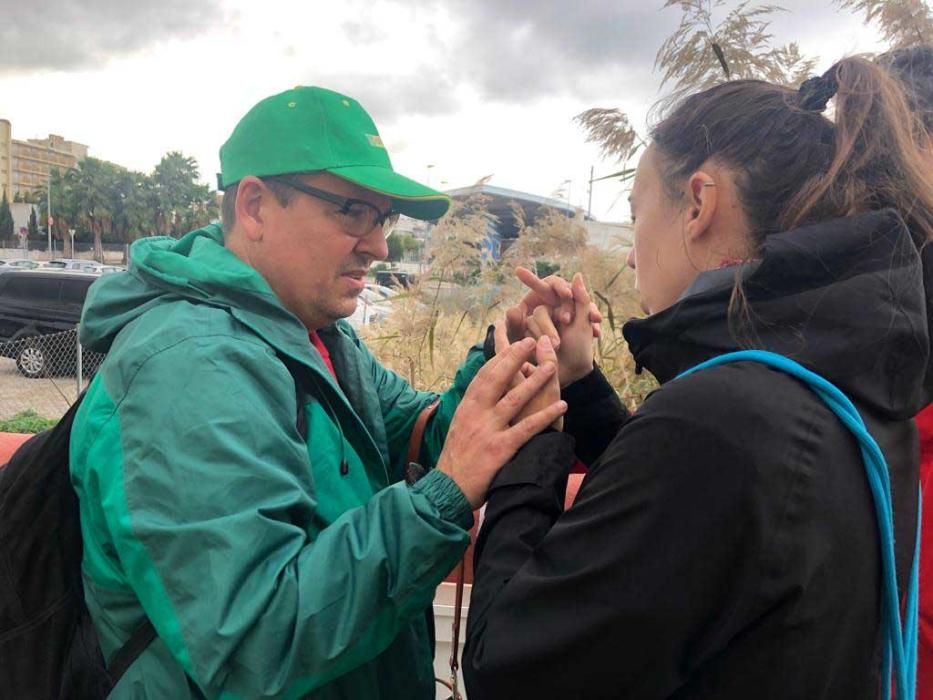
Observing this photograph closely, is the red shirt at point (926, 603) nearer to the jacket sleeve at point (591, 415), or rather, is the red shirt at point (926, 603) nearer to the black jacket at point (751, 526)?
the black jacket at point (751, 526)

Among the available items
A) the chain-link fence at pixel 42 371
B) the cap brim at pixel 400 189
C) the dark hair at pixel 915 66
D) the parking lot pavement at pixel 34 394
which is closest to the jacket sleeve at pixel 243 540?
the cap brim at pixel 400 189

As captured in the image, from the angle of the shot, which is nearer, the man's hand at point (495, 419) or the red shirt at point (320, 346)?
the man's hand at point (495, 419)

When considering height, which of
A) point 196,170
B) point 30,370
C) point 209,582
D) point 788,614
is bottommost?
point 30,370

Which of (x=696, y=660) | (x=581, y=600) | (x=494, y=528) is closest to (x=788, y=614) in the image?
(x=696, y=660)

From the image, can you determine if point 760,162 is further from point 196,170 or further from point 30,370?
point 196,170

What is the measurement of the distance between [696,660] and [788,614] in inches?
5.5

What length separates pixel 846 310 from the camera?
0.98 meters

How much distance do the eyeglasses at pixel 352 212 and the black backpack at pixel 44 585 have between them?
675 mm

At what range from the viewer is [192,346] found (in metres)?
1.27

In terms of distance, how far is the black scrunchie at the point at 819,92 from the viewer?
1196mm

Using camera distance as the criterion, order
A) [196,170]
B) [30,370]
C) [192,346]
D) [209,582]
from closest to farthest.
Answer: [209,582] < [192,346] < [30,370] < [196,170]

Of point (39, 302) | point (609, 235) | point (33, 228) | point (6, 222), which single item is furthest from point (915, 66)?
point (6, 222)

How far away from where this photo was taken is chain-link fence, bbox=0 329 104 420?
9.42 metres

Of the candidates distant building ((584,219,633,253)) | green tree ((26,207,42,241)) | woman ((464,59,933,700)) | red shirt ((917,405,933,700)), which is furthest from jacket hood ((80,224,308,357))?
green tree ((26,207,42,241))
